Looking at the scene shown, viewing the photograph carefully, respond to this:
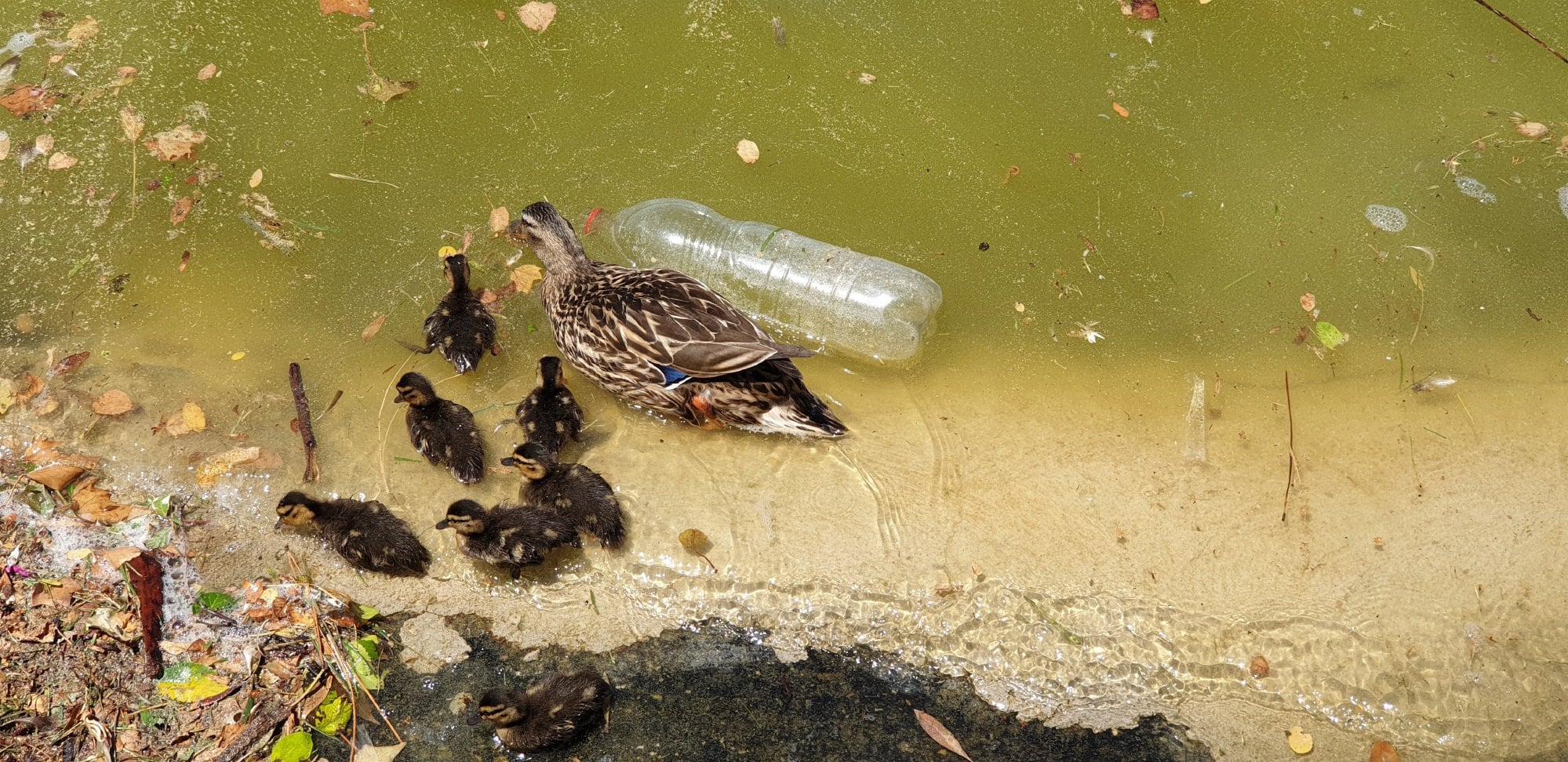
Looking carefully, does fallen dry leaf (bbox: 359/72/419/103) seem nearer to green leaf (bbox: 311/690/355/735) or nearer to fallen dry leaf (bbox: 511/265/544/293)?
fallen dry leaf (bbox: 511/265/544/293)

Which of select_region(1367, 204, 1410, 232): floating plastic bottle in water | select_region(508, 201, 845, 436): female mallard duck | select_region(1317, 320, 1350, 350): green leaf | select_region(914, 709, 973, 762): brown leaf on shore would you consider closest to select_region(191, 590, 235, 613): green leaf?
select_region(508, 201, 845, 436): female mallard duck

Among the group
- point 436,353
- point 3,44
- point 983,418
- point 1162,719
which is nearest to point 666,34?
point 436,353

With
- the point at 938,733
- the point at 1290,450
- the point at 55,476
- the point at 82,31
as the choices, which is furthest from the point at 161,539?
the point at 1290,450

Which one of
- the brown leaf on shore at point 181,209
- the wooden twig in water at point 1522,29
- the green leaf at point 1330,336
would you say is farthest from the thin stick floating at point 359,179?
the wooden twig in water at point 1522,29

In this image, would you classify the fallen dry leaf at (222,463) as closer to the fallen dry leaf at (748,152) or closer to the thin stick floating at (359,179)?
the thin stick floating at (359,179)

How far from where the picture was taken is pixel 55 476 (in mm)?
3549

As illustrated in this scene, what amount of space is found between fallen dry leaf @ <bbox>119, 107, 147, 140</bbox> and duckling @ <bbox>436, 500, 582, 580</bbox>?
2.61 meters

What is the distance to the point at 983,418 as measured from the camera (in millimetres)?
3949

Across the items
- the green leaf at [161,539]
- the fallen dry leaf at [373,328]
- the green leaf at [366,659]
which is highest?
the fallen dry leaf at [373,328]

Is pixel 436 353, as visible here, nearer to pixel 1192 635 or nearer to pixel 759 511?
pixel 759 511

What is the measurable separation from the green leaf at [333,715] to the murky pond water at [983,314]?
1.37 ft

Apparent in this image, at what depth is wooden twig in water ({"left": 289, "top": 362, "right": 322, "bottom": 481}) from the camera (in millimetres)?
3713

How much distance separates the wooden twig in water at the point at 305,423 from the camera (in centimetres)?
371

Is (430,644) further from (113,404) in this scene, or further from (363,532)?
(113,404)
